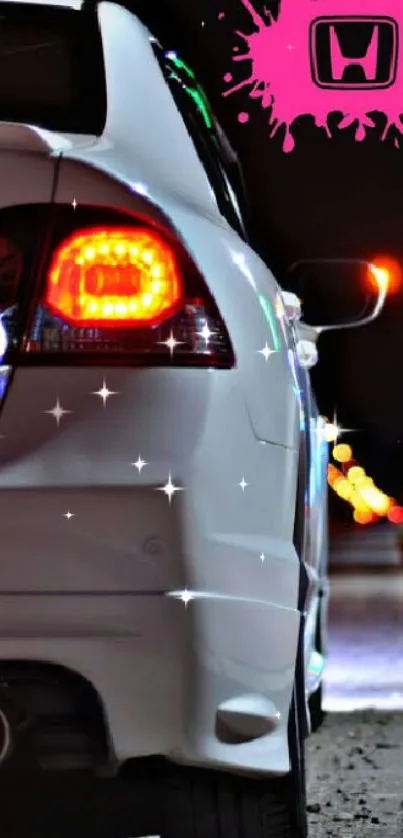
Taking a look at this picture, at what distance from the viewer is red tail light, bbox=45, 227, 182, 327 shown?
228 centimetres

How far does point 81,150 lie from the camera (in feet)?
7.79

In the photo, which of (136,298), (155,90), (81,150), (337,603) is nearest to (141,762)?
(136,298)

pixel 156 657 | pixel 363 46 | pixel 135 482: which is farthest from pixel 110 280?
pixel 363 46

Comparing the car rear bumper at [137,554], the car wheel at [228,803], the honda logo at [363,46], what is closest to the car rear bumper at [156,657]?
the car rear bumper at [137,554]

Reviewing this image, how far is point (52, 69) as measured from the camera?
2.72 metres

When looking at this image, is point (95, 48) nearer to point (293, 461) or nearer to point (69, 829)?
point (293, 461)

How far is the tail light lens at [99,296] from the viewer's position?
227cm

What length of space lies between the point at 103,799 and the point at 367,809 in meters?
1.13

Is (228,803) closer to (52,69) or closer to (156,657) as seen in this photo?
(156,657)

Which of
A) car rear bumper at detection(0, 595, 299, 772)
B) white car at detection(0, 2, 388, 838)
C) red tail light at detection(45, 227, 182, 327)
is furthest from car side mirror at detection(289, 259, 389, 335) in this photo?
car rear bumper at detection(0, 595, 299, 772)

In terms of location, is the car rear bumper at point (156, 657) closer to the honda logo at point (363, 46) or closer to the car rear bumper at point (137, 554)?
the car rear bumper at point (137, 554)

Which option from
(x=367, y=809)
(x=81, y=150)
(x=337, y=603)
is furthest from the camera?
(x=337, y=603)

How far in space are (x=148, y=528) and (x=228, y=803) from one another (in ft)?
1.97

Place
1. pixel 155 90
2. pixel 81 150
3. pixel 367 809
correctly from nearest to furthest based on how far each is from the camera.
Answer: pixel 81 150, pixel 155 90, pixel 367 809
